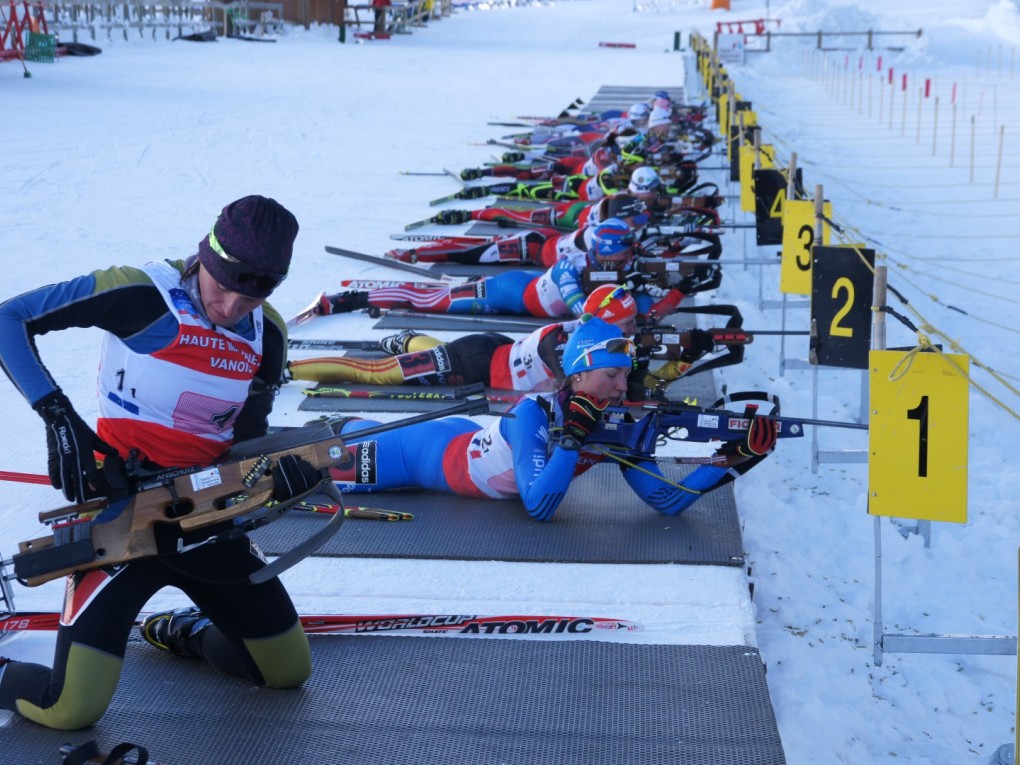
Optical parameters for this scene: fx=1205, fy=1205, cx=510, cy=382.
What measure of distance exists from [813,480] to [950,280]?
4.67 m

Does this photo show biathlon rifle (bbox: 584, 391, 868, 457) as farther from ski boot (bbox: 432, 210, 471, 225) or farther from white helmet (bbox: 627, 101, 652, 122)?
white helmet (bbox: 627, 101, 652, 122)

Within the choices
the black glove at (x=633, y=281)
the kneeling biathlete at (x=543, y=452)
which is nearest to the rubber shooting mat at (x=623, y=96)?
the black glove at (x=633, y=281)

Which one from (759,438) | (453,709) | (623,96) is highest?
(623,96)

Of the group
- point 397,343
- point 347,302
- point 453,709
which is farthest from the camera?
point 347,302

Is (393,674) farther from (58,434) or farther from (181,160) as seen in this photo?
(181,160)

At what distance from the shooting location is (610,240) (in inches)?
292

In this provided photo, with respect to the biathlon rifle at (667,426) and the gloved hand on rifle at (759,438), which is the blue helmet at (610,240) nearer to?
the biathlon rifle at (667,426)

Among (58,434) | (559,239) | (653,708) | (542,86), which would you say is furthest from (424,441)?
(542,86)

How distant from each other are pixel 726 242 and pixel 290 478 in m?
9.54

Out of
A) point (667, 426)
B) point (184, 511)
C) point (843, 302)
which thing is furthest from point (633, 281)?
point (184, 511)

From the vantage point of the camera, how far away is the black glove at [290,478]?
3281mm

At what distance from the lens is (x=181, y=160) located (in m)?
14.1

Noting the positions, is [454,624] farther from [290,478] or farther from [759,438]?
[759,438]

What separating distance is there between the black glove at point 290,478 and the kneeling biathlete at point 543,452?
53.5 inches
